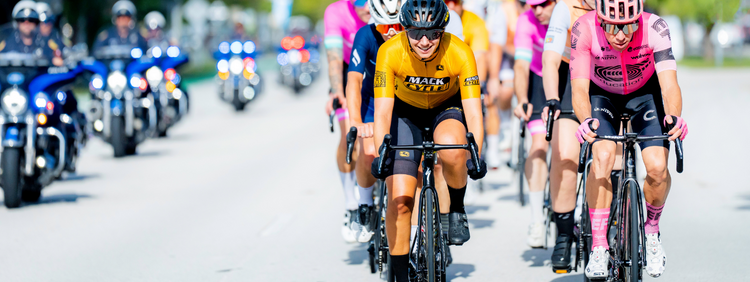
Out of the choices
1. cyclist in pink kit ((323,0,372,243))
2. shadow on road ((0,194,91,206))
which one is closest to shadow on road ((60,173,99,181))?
shadow on road ((0,194,91,206))

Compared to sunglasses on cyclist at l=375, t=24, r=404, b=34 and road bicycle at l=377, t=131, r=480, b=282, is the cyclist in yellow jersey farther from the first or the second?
sunglasses on cyclist at l=375, t=24, r=404, b=34

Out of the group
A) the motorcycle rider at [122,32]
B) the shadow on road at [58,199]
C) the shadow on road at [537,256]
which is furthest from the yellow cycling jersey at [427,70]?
the motorcycle rider at [122,32]

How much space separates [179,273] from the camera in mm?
7371

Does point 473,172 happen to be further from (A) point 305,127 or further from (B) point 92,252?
(A) point 305,127

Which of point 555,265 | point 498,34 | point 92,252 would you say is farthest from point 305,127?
point 555,265

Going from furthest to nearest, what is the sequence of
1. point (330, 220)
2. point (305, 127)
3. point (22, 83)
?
point (305, 127) < point (22, 83) < point (330, 220)

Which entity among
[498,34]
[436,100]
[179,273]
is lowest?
[179,273]

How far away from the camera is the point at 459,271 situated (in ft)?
24.0

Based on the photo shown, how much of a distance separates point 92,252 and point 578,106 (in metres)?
4.11

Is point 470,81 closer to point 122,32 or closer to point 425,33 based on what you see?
point 425,33

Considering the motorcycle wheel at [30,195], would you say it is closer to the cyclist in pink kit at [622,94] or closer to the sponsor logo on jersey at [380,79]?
the sponsor logo on jersey at [380,79]

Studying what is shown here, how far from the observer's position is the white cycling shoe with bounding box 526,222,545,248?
7.89 metres

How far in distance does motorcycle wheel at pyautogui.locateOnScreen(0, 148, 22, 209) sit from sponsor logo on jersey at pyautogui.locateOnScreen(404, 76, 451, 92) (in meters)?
5.17

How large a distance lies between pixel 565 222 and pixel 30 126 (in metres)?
5.62
